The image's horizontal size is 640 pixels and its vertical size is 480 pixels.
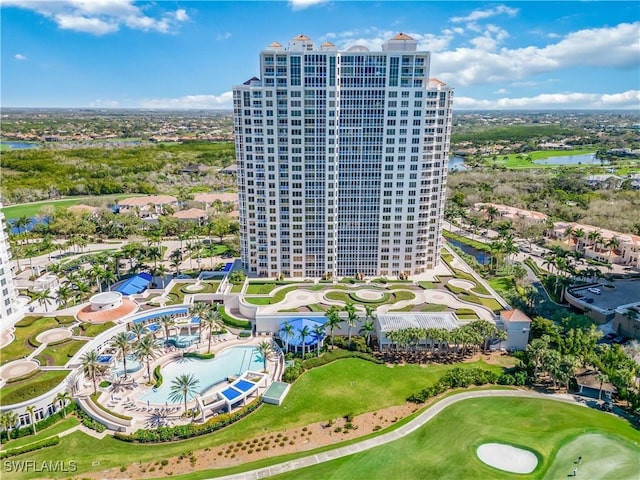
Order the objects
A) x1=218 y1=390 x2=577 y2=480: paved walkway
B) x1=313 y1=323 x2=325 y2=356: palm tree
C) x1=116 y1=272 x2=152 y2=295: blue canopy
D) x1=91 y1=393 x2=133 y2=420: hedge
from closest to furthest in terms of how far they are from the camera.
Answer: x1=218 y1=390 x2=577 y2=480: paved walkway → x1=91 y1=393 x2=133 y2=420: hedge → x1=313 y1=323 x2=325 y2=356: palm tree → x1=116 y1=272 x2=152 y2=295: blue canopy

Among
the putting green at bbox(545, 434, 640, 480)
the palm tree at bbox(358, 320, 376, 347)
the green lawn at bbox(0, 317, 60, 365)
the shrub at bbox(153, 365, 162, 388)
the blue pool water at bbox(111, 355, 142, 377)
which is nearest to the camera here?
the putting green at bbox(545, 434, 640, 480)

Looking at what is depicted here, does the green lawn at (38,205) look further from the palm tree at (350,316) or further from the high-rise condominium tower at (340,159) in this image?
the palm tree at (350,316)

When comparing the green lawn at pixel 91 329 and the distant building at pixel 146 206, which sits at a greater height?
the distant building at pixel 146 206

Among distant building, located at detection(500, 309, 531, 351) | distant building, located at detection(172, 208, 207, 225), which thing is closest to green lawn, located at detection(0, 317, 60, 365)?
distant building, located at detection(172, 208, 207, 225)

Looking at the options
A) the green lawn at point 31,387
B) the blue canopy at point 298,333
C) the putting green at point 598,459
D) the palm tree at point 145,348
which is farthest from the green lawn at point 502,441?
the green lawn at point 31,387

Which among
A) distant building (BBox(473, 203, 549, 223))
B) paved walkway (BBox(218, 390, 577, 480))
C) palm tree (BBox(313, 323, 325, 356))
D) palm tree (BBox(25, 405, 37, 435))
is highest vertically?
distant building (BBox(473, 203, 549, 223))

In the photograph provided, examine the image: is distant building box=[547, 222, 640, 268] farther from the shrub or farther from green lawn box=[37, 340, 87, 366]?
green lawn box=[37, 340, 87, 366]

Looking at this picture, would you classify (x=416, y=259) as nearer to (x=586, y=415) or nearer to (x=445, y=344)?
(x=445, y=344)
